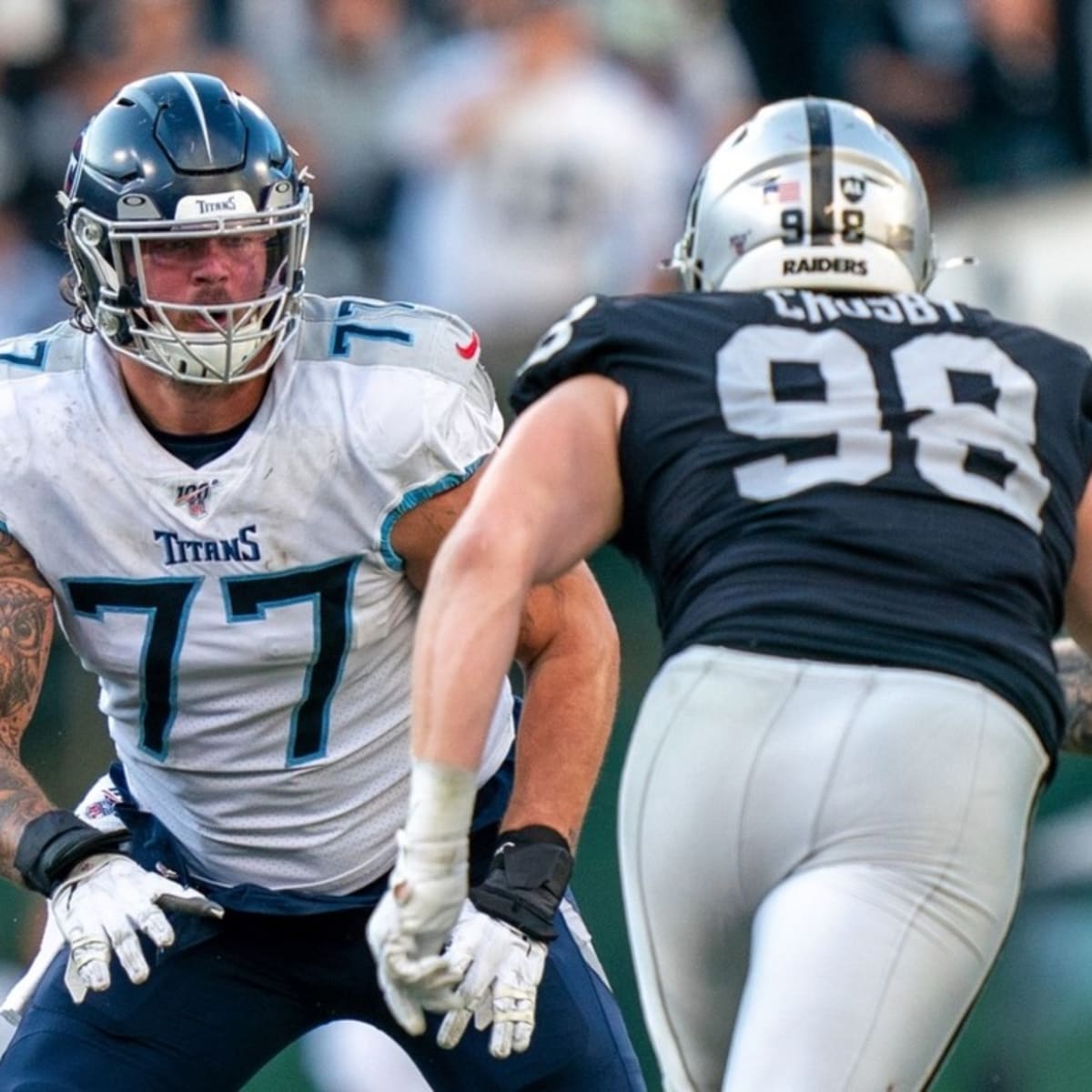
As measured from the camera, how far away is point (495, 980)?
3.49 meters

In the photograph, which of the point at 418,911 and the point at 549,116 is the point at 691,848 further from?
the point at 549,116

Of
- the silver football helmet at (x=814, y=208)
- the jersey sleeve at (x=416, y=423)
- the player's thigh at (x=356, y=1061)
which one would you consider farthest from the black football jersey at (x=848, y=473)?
the player's thigh at (x=356, y=1061)

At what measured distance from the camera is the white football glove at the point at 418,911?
3.05 m

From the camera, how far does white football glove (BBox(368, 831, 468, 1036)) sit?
10.0 ft

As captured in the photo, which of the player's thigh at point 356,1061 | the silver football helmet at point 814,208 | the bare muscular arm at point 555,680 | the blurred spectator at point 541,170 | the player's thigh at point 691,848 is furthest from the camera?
the blurred spectator at point 541,170

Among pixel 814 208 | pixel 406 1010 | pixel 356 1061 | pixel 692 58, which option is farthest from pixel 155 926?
pixel 692 58

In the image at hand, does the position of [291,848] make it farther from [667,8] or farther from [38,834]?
[667,8]

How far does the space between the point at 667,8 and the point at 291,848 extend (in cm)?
536

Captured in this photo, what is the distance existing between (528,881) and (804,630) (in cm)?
76

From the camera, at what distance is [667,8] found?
876cm

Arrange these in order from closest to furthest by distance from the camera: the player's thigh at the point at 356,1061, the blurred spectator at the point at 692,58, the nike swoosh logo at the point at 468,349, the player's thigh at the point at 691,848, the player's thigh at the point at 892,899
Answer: the player's thigh at the point at 892,899
the player's thigh at the point at 691,848
the nike swoosh logo at the point at 468,349
the player's thigh at the point at 356,1061
the blurred spectator at the point at 692,58

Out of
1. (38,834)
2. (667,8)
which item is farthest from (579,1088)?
(667,8)

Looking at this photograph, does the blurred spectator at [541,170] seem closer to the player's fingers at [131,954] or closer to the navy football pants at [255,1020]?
the navy football pants at [255,1020]

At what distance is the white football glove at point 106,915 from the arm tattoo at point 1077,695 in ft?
4.63
